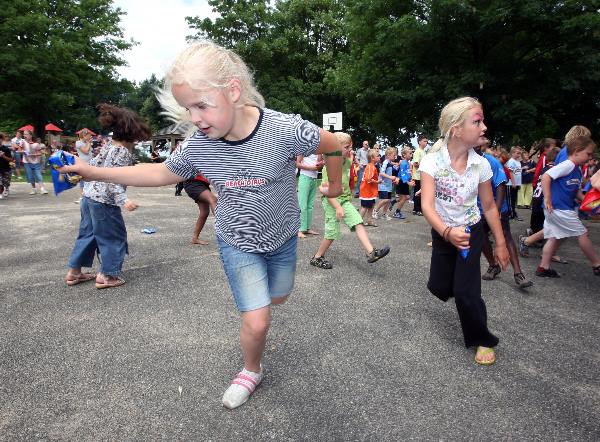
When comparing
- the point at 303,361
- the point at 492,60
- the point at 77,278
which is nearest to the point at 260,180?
the point at 303,361

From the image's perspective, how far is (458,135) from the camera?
2.91 meters

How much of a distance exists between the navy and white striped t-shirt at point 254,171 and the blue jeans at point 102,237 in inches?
93.9

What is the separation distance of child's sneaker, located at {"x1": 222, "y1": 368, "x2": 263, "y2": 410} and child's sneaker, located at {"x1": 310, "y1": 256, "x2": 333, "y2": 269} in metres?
2.79

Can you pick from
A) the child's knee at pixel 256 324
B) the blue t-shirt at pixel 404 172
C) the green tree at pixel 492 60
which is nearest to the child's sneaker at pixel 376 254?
the child's knee at pixel 256 324

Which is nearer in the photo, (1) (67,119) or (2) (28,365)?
(2) (28,365)

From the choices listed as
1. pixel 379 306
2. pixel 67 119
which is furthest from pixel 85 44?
pixel 379 306

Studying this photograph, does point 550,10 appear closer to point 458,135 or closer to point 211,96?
point 458,135

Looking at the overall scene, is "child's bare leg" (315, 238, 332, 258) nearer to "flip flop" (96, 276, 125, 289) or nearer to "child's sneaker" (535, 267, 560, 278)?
"flip flop" (96, 276, 125, 289)

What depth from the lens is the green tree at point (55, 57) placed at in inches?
992

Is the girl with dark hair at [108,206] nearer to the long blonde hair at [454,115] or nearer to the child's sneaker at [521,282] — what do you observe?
the long blonde hair at [454,115]

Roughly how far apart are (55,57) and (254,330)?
3144cm

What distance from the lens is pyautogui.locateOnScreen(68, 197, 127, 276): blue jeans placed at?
14.0ft

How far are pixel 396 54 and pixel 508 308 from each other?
51.8ft

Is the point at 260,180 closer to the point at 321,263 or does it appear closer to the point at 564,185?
the point at 321,263
